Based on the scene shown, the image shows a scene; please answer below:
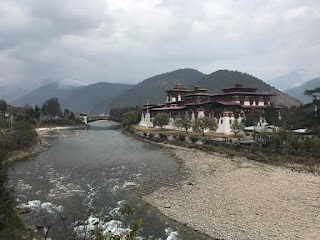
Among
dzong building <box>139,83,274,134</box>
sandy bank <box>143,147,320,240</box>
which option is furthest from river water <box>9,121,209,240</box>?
dzong building <box>139,83,274,134</box>

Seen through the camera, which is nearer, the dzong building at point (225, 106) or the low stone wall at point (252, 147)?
the low stone wall at point (252, 147)

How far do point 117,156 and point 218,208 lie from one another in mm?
26708

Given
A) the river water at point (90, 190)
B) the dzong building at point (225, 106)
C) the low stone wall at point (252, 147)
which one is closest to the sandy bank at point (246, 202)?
the river water at point (90, 190)

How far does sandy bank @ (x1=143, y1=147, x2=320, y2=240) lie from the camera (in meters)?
17.4

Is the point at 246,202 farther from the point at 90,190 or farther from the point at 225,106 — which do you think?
the point at 225,106

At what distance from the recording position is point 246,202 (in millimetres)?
22141

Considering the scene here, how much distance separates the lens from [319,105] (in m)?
47.3

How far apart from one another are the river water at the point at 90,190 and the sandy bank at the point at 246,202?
1640 mm

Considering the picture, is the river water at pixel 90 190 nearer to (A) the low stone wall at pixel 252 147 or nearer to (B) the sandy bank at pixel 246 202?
(B) the sandy bank at pixel 246 202

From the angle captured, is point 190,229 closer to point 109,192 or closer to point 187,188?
point 187,188

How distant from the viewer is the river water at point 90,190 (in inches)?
715

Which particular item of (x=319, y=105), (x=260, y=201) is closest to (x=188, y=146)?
(x=319, y=105)

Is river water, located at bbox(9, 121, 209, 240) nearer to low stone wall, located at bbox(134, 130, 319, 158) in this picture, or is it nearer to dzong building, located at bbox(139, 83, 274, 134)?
low stone wall, located at bbox(134, 130, 319, 158)

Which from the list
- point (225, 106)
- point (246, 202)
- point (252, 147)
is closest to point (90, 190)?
point (246, 202)
